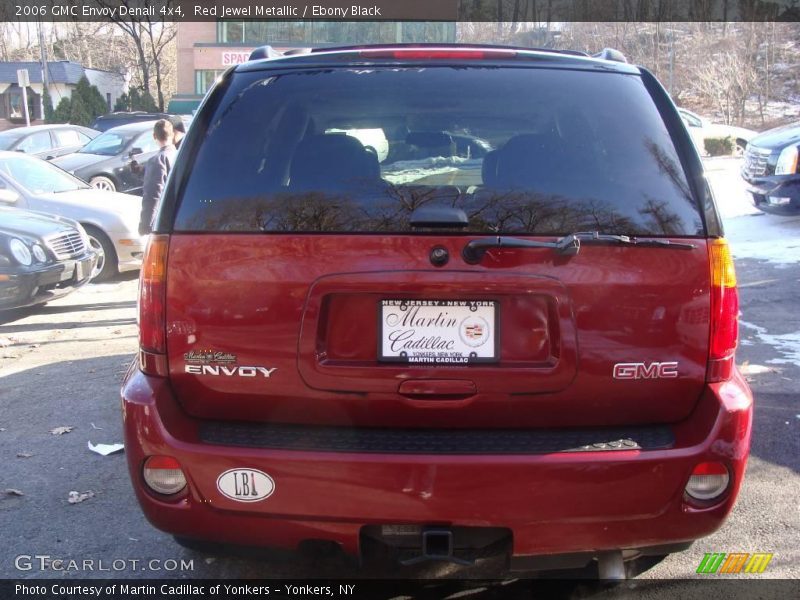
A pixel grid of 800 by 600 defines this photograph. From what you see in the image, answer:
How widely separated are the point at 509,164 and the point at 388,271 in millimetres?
551

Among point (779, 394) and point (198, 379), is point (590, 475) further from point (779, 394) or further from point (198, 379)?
point (779, 394)

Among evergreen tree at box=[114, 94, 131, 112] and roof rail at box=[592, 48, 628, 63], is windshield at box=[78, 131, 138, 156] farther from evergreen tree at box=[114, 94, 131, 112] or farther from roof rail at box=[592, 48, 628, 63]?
evergreen tree at box=[114, 94, 131, 112]

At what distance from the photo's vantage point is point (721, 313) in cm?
250

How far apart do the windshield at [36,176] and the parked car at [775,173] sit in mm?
9102

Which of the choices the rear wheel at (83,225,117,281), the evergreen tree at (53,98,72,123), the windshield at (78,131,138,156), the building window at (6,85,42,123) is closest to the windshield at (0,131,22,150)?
the windshield at (78,131,138,156)

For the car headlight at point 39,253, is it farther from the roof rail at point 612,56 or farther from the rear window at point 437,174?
the roof rail at point 612,56

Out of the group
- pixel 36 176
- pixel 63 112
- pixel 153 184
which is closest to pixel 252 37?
pixel 63 112

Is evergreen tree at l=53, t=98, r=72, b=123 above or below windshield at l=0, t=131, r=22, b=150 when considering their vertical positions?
below

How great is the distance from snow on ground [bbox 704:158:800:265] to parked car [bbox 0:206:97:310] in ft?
20.9

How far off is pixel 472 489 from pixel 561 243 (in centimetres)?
78

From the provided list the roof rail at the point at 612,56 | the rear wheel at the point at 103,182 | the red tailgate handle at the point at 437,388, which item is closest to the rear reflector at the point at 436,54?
the roof rail at the point at 612,56

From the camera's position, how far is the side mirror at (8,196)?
9.45 m

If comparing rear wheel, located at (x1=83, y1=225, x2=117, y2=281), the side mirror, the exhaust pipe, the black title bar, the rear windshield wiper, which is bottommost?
rear wheel, located at (x1=83, y1=225, x2=117, y2=281)

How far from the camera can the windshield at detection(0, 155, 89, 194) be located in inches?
389
